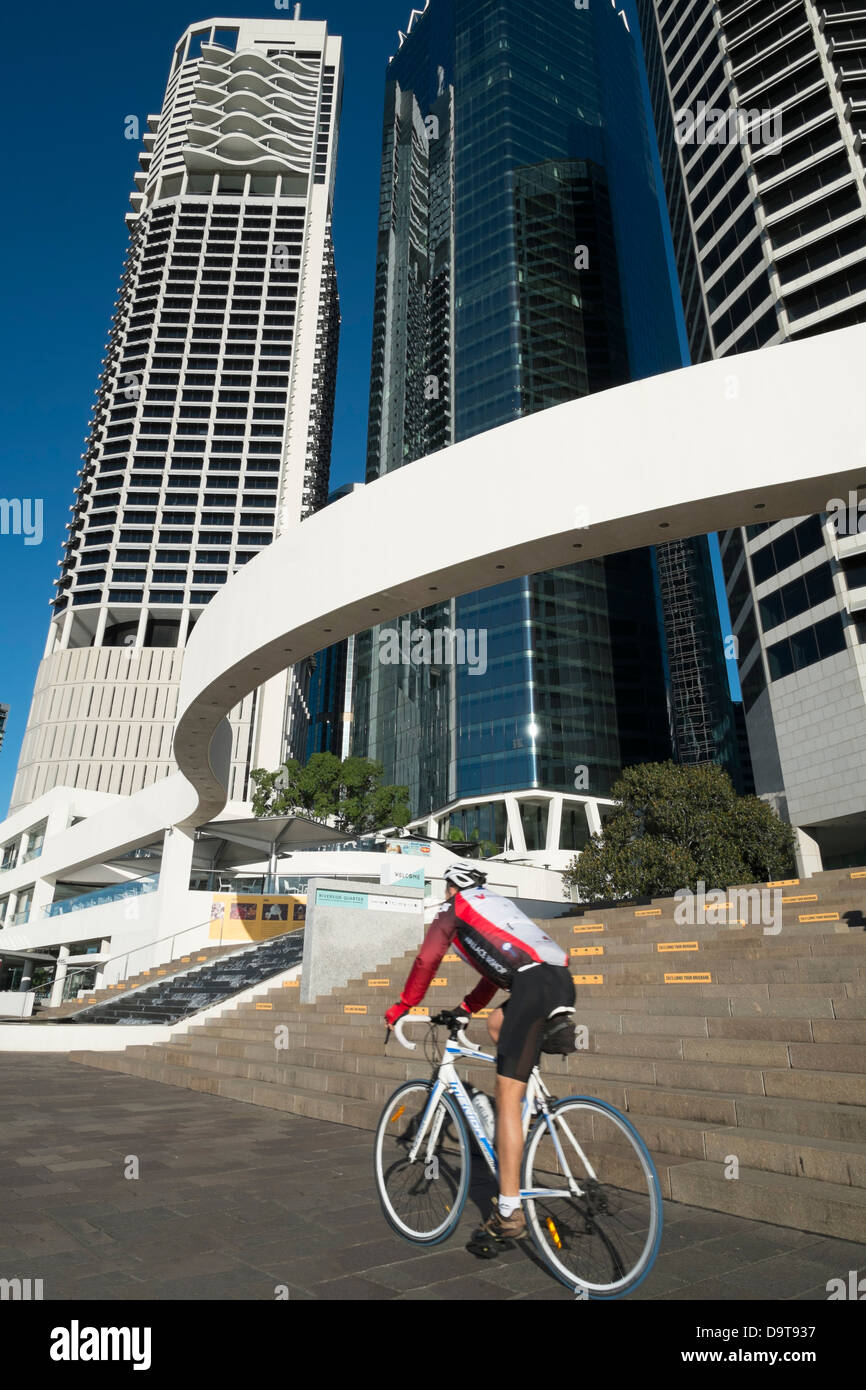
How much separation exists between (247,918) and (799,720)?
3149cm

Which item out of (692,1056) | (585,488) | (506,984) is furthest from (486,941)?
(585,488)

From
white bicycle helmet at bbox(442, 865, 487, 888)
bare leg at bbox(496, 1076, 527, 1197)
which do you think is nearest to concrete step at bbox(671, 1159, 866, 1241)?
bare leg at bbox(496, 1076, 527, 1197)

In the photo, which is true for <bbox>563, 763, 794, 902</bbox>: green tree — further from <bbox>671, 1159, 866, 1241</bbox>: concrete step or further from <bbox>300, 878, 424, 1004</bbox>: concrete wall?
<bbox>671, 1159, 866, 1241</bbox>: concrete step

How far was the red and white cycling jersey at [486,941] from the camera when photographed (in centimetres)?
351

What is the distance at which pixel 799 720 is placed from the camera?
139 ft

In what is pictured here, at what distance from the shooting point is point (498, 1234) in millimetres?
3273

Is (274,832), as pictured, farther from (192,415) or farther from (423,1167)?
(192,415)

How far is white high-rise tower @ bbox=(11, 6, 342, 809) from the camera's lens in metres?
88.0

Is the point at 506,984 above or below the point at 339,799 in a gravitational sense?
below

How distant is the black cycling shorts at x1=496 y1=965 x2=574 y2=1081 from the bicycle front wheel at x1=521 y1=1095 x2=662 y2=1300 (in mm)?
273

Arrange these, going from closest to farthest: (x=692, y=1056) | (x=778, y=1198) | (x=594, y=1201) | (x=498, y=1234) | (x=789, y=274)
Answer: (x=594, y=1201) < (x=498, y=1234) < (x=778, y=1198) < (x=692, y=1056) < (x=789, y=274)

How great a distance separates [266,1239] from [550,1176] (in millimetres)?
1671
